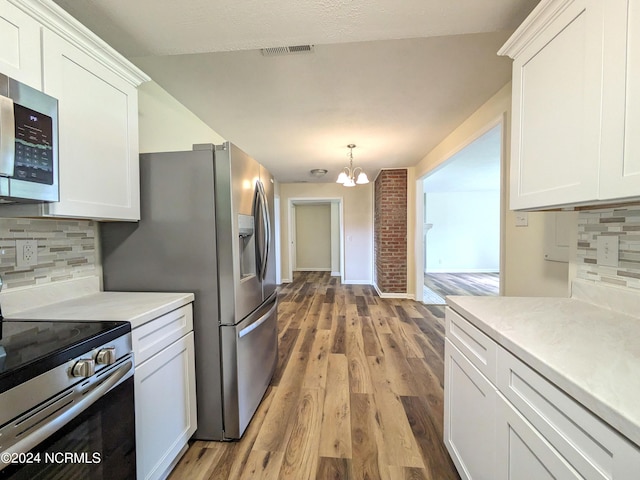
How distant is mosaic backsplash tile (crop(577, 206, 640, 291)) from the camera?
1.06 meters

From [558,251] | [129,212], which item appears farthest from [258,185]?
[558,251]

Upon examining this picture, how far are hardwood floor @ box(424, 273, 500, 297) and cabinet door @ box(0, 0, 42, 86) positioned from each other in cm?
537

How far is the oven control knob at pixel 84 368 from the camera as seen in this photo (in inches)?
30.8

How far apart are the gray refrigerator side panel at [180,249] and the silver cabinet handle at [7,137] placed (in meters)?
0.66

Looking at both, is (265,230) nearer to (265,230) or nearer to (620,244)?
(265,230)

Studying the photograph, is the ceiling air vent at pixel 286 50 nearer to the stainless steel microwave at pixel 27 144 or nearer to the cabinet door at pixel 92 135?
the cabinet door at pixel 92 135

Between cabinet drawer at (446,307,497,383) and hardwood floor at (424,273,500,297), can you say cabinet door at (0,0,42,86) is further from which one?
hardwood floor at (424,273,500,297)

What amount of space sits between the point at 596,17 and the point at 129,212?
2.07 m

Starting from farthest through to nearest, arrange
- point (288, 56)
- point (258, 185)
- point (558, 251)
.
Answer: point (258, 185)
point (288, 56)
point (558, 251)

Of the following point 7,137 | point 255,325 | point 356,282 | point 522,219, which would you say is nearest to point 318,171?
point 356,282

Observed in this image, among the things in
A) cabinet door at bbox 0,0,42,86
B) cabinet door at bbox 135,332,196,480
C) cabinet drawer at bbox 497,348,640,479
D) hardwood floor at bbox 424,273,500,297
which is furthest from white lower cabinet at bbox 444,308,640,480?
hardwood floor at bbox 424,273,500,297

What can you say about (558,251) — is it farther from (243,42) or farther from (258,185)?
(243,42)

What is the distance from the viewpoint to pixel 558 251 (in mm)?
1561

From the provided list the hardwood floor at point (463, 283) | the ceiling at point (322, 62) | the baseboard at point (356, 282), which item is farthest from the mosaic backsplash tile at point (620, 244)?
the baseboard at point (356, 282)
